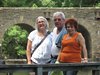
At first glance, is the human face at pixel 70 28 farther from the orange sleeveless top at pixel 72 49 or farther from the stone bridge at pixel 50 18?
the stone bridge at pixel 50 18

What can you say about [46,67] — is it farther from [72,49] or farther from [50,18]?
[50,18]

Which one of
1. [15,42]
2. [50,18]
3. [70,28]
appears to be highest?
[50,18]

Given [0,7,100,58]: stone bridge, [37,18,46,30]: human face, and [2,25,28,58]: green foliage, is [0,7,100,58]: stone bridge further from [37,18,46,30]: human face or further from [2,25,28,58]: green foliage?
[37,18,46,30]: human face

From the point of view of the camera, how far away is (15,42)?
31594 millimetres

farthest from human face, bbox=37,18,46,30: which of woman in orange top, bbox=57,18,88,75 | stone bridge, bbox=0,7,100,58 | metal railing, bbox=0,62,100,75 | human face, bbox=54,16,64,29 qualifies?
stone bridge, bbox=0,7,100,58

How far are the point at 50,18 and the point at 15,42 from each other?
797 cm

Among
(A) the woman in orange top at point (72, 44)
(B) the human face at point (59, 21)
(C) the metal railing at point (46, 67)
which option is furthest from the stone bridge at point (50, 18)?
(C) the metal railing at point (46, 67)

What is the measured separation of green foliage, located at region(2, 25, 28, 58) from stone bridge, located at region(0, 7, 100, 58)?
513 centimetres

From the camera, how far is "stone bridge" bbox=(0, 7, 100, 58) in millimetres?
23983

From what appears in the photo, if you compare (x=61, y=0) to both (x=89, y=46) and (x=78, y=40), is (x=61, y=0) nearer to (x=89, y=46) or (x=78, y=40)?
(x=89, y=46)

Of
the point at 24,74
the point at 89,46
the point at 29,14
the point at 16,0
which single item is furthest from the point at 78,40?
the point at 16,0

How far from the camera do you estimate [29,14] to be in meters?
24.2

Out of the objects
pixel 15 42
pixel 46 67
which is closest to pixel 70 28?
pixel 46 67

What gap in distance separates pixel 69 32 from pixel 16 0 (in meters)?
27.7
